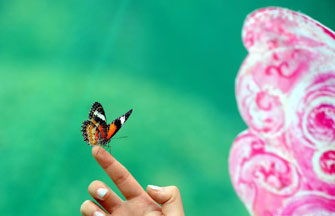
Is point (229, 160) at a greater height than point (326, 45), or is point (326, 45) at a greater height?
point (326, 45)

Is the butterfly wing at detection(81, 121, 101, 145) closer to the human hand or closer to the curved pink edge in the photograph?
the human hand

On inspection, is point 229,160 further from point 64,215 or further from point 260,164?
point 64,215

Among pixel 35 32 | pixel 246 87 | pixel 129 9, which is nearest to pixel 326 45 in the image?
pixel 246 87

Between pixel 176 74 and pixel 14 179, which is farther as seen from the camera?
pixel 176 74

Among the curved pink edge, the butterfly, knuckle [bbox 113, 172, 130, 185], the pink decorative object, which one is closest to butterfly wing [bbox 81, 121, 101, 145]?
the butterfly

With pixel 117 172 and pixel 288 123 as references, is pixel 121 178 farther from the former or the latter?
pixel 288 123

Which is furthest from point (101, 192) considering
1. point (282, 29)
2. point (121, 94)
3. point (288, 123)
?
point (282, 29)

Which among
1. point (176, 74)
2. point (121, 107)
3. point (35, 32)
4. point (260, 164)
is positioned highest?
point (35, 32)
